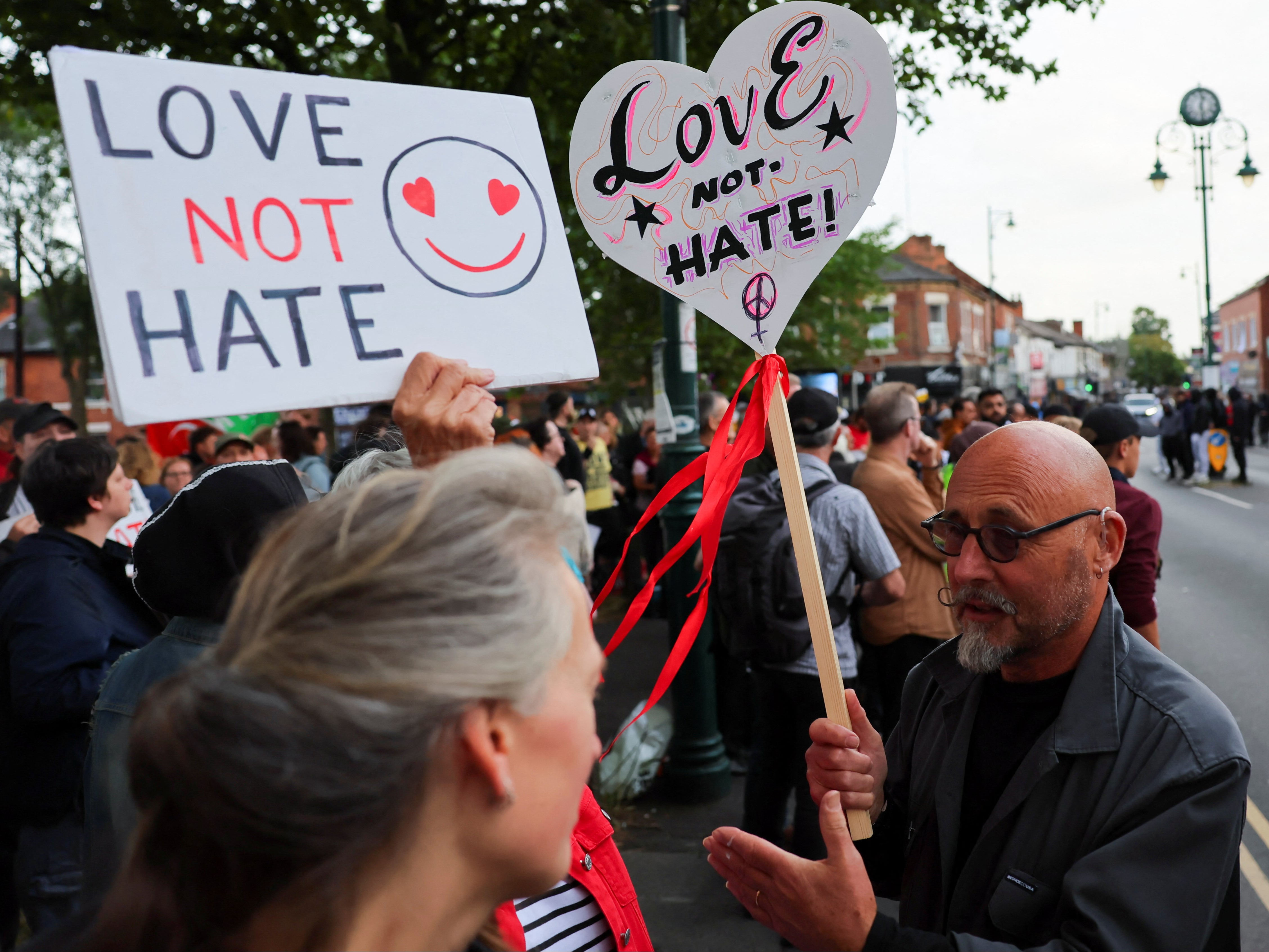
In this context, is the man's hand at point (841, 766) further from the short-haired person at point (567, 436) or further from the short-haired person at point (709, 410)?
the short-haired person at point (567, 436)

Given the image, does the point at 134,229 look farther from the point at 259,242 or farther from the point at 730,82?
the point at 730,82

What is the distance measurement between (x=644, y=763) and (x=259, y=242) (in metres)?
4.02

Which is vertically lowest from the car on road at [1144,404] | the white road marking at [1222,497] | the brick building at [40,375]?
the car on road at [1144,404]

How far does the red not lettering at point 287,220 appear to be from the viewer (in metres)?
1.58

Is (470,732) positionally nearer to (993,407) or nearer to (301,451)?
(301,451)

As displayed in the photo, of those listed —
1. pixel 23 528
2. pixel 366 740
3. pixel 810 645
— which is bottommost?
pixel 810 645

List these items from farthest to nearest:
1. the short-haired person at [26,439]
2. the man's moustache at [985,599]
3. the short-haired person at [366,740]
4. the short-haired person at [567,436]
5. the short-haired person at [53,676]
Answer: the short-haired person at [567,436] → the short-haired person at [26,439] → the short-haired person at [53,676] → the man's moustache at [985,599] → the short-haired person at [366,740]

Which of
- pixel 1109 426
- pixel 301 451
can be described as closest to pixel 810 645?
pixel 1109 426

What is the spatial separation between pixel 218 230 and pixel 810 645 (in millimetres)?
2996

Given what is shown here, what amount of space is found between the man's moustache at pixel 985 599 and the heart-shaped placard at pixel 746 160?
581mm

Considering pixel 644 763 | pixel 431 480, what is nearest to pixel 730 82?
pixel 431 480

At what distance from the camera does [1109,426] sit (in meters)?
4.54

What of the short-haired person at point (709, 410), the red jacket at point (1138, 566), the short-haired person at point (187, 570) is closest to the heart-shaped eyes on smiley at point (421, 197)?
the short-haired person at point (187, 570)

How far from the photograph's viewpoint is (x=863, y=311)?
19.1 meters
